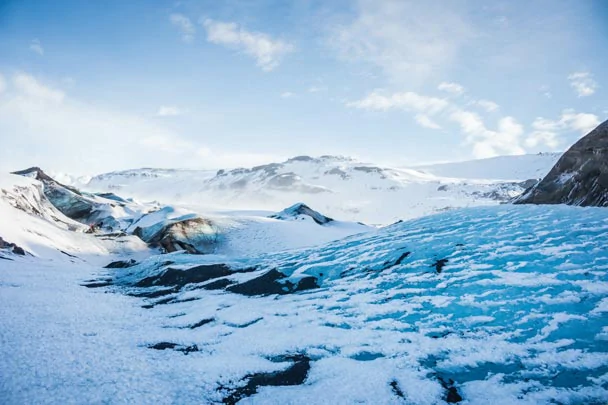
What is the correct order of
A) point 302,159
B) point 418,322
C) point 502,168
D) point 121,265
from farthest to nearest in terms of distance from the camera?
point 302,159, point 502,168, point 121,265, point 418,322

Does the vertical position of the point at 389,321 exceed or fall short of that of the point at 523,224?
it falls short

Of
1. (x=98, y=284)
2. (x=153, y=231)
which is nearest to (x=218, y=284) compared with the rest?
(x=98, y=284)

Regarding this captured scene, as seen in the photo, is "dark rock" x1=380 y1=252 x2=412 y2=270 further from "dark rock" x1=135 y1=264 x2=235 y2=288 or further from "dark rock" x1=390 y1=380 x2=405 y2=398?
"dark rock" x1=390 y1=380 x2=405 y2=398

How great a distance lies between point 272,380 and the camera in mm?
3248

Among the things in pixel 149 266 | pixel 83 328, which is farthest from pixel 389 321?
pixel 149 266

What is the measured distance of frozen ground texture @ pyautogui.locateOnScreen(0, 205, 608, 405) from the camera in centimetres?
298

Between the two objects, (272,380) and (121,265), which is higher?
(272,380)

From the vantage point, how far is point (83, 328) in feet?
13.8

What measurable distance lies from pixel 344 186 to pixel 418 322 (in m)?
66.7

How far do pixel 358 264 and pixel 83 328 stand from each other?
212 inches

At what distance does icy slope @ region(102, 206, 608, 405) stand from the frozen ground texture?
0.07 feet

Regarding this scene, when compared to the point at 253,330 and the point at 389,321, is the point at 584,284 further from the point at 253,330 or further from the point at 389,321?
the point at 253,330

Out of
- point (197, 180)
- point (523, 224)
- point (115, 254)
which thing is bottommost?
point (115, 254)

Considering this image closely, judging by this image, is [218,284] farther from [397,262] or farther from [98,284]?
[397,262]
